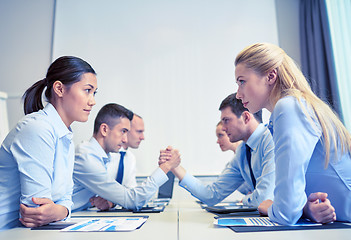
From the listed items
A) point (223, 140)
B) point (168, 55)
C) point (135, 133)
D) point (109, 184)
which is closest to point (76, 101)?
point (109, 184)

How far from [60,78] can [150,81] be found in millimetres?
2310

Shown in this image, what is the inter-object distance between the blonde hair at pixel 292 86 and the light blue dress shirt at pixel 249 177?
51 centimetres

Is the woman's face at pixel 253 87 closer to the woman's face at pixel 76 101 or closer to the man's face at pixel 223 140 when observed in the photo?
the woman's face at pixel 76 101

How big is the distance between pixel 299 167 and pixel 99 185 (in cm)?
121

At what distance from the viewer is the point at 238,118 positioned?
2.12 metres

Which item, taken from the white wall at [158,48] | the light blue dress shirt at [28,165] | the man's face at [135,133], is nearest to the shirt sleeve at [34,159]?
the light blue dress shirt at [28,165]

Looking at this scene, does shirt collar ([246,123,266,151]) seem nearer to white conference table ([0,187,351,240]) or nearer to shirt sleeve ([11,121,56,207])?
white conference table ([0,187,351,240])

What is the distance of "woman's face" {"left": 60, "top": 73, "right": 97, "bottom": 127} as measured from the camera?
1.47m

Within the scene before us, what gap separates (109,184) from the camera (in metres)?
1.82

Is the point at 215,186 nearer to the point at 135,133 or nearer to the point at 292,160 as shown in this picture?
the point at 292,160

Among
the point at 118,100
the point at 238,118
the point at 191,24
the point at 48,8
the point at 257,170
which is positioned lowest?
the point at 257,170

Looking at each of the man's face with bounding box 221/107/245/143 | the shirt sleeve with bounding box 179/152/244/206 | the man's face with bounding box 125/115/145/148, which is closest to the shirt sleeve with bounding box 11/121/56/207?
the shirt sleeve with bounding box 179/152/244/206

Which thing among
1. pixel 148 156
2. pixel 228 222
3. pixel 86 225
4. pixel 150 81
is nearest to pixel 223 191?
pixel 228 222

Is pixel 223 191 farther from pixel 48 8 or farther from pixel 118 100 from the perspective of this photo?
pixel 48 8
